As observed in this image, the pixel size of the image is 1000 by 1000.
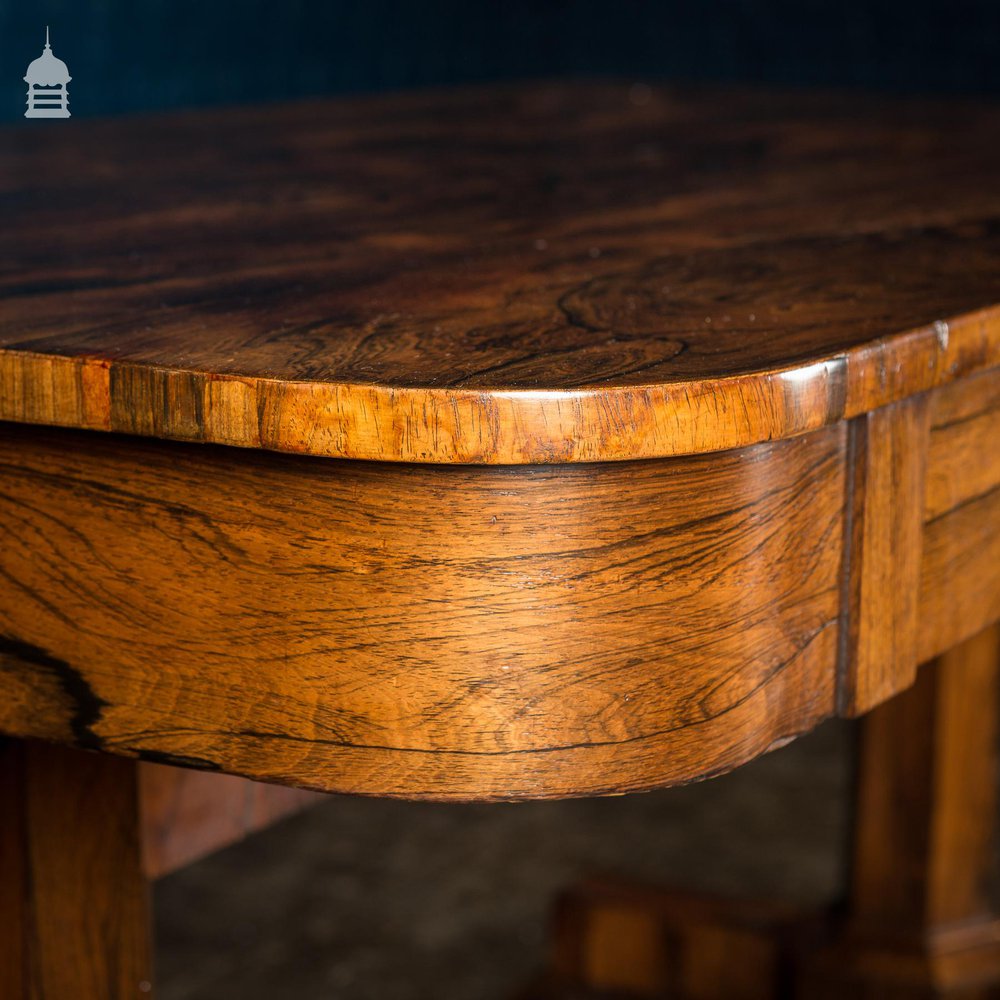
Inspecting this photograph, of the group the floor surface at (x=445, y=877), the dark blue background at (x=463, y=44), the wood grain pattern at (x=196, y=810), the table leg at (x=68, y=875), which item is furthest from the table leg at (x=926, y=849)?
the dark blue background at (x=463, y=44)

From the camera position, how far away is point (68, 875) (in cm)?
75

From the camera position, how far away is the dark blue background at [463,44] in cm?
150

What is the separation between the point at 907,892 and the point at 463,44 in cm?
129

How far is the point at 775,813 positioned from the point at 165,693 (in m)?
1.56

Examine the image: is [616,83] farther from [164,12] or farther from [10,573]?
[10,573]

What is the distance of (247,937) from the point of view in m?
1.66

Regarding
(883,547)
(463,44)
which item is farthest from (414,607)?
(463,44)

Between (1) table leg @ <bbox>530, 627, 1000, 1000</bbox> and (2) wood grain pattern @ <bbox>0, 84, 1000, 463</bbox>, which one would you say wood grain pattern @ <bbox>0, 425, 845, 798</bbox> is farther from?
(1) table leg @ <bbox>530, 627, 1000, 1000</bbox>

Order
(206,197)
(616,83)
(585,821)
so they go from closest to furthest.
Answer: (206,197), (616,83), (585,821)

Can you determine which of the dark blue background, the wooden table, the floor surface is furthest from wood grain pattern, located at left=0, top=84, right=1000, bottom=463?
the floor surface

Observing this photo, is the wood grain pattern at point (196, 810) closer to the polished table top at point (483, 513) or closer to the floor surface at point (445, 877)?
the polished table top at point (483, 513)

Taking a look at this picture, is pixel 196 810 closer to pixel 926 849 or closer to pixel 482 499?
pixel 482 499

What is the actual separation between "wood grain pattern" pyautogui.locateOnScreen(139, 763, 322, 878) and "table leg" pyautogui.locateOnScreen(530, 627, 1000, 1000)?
0.57m

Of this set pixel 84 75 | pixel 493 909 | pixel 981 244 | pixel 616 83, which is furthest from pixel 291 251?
pixel 493 909
